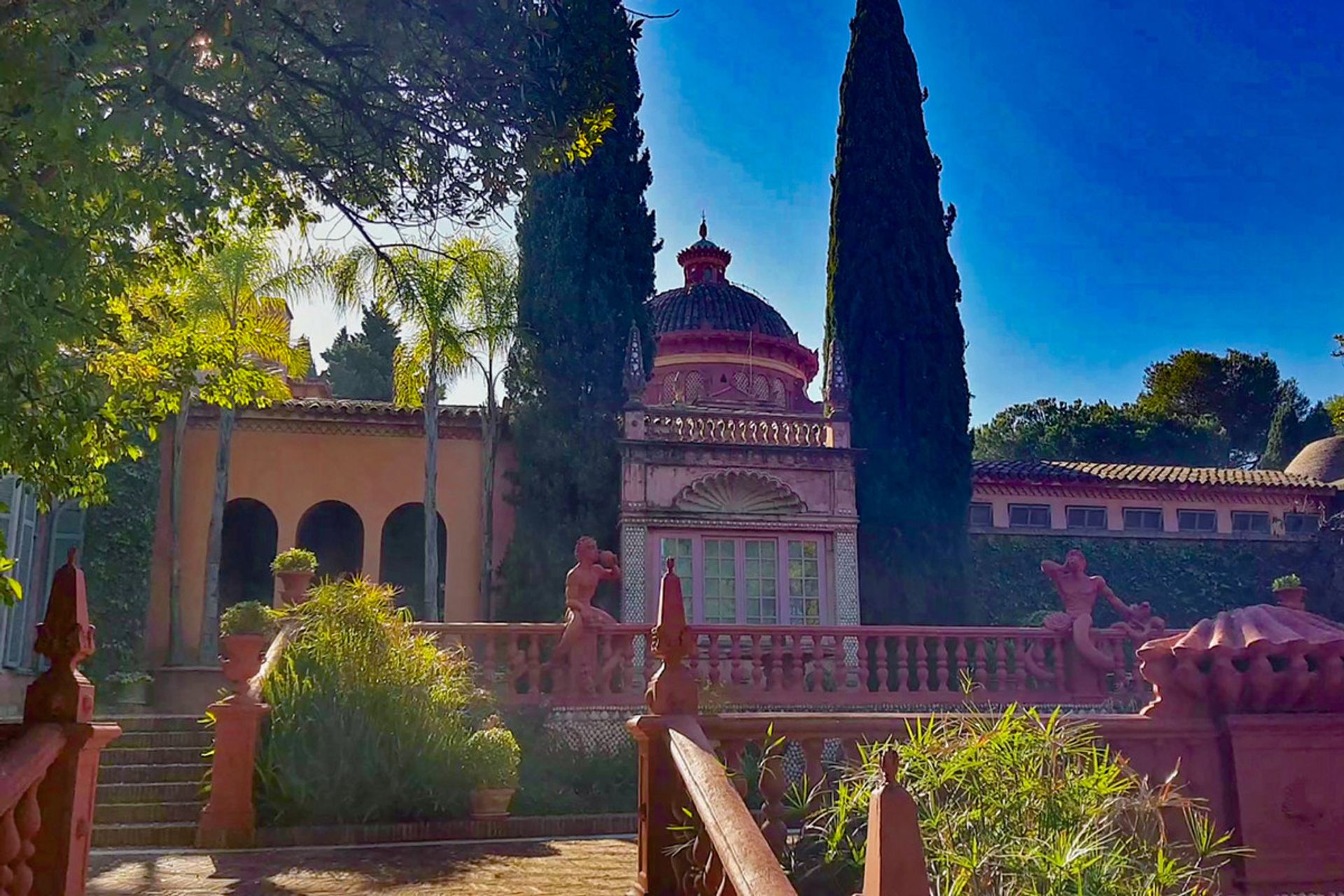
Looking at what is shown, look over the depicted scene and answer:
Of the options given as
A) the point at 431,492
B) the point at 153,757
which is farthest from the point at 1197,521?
the point at 153,757

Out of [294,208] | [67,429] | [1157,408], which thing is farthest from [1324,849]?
[1157,408]

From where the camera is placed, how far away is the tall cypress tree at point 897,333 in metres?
17.9

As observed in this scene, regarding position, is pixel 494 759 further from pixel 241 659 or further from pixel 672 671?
pixel 672 671

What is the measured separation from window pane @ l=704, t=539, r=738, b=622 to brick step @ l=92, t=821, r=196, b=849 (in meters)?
9.21

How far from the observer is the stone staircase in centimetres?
850

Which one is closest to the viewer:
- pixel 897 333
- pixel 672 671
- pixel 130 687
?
pixel 672 671

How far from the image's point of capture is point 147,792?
9.48 m

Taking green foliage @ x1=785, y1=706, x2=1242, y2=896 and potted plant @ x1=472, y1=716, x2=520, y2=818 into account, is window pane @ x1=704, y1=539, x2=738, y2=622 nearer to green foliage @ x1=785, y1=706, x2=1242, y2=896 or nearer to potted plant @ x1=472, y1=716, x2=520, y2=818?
potted plant @ x1=472, y1=716, x2=520, y2=818

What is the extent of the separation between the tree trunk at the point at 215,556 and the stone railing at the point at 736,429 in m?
6.31

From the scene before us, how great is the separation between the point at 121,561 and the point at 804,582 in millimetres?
10256

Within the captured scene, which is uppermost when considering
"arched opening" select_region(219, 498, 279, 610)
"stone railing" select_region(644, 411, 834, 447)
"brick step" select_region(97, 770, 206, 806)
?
"stone railing" select_region(644, 411, 834, 447)

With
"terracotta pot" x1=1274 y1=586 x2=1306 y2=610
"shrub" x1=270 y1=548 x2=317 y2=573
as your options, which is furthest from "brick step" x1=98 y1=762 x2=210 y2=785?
"terracotta pot" x1=1274 y1=586 x2=1306 y2=610

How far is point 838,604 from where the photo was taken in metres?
17.1

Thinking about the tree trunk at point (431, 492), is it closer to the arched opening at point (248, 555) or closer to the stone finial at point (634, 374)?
the stone finial at point (634, 374)
